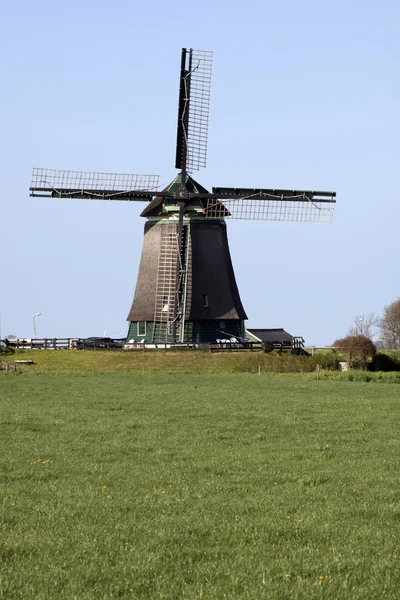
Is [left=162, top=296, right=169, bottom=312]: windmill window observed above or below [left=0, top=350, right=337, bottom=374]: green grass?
above

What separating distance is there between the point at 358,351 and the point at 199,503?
51145mm

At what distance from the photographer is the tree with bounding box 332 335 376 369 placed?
2479 inches

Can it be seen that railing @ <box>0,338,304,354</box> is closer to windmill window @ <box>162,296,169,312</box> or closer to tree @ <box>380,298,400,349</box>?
→ windmill window @ <box>162,296,169,312</box>

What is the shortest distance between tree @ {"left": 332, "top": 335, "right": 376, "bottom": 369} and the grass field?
1377 inches

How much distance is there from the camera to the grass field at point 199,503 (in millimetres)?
9898

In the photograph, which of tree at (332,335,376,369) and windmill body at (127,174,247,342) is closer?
windmill body at (127,174,247,342)

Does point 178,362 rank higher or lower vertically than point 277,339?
lower

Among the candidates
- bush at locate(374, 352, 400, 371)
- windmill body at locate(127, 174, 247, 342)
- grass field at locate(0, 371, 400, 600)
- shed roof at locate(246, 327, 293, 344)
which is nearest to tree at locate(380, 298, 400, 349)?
shed roof at locate(246, 327, 293, 344)

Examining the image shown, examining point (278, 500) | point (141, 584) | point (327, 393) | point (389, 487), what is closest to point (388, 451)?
point (389, 487)

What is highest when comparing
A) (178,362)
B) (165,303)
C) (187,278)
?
(187,278)

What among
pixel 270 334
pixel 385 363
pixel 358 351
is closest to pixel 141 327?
pixel 358 351

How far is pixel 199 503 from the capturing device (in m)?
13.8

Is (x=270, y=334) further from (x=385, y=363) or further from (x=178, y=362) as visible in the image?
(x=178, y=362)

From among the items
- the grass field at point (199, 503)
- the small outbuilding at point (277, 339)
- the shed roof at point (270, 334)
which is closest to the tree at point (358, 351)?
the small outbuilding at point (277, 339)
